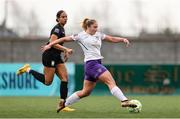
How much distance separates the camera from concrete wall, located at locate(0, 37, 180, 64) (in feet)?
140

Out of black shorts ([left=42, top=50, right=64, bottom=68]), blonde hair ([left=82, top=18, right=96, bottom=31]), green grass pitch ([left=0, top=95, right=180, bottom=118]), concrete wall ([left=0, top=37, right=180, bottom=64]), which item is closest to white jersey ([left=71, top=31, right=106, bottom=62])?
blonde hair ([left=82, top=18, right=96, bottom=31])

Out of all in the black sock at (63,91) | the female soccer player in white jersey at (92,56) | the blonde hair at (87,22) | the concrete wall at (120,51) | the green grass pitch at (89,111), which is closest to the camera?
the green grass pitch at (89,111)

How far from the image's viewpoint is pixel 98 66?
532 inches

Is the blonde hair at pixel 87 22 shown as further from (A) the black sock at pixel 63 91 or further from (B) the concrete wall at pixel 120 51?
(B) the concrete wall at pixel 120 51

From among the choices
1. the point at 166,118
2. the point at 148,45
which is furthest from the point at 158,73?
the point at 166,118

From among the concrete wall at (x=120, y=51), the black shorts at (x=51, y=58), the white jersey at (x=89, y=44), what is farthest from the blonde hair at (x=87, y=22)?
the concrete wall at (x=120, y=51)

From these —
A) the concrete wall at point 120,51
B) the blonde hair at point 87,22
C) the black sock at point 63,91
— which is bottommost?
the concrete wall at point 120,51

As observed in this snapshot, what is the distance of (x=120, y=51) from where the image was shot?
141ft

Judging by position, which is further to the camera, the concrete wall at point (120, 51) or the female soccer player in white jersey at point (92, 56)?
the concrete wall at point (120, 51)

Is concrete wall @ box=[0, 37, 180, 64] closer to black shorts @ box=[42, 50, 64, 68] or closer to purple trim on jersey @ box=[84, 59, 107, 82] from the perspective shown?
black shorts @ box=[42, 50, 64, 68]

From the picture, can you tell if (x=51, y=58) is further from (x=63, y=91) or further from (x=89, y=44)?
(x=89, y=44)

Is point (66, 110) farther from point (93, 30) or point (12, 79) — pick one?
point (12, 79)

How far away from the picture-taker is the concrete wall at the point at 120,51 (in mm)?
42750

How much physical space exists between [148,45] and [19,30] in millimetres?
10358
